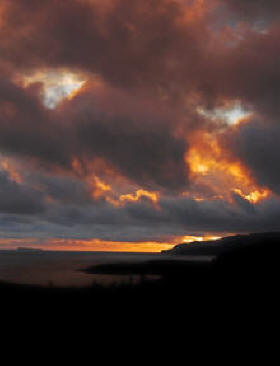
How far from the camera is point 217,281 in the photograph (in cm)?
3334

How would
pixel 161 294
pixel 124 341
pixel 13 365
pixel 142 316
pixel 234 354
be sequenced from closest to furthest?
pixel 13 365, pixel 234 354, pixel 124 341, pixel 142 316, pixel 161 294

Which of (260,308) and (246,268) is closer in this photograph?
(260,308)

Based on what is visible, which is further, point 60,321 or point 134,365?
point 60,321

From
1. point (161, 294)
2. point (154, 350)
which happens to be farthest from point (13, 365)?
point (161, 294)

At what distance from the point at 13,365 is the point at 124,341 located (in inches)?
260

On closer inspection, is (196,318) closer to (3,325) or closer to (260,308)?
(260,308)

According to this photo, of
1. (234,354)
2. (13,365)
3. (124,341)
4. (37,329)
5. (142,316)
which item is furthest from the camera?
(142,316)

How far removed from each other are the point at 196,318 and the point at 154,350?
19.5 feet

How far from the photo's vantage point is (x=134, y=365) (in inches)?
669

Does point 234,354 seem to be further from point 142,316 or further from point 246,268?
point 246,268

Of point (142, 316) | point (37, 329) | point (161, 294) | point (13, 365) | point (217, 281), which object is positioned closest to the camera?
point (13, 365)

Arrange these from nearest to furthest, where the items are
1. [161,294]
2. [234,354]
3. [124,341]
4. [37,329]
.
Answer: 1. [234,354]
2. [124,341]
3. [37,329]
4. [161,294]

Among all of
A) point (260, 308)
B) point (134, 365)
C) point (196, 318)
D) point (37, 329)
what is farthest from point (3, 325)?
point (260, 308)

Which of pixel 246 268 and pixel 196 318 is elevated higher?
pixel 246 268
